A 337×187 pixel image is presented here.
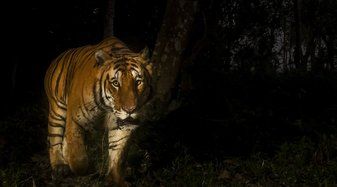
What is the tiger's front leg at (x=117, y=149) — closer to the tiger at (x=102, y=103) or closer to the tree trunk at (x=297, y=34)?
the tiger at (x=102, y=103)

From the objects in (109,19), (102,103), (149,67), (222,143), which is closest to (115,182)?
(102,103)

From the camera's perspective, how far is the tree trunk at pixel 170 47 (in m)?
5.44

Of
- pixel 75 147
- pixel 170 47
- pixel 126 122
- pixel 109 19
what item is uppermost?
pixel 109 19

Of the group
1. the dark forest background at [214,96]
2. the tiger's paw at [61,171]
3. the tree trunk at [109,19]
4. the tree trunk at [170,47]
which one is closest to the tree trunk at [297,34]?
the dark forest background at [214,96]

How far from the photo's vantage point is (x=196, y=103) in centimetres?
959

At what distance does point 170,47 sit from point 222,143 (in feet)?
9.20

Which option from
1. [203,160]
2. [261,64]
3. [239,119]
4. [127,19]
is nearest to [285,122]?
[239,119]

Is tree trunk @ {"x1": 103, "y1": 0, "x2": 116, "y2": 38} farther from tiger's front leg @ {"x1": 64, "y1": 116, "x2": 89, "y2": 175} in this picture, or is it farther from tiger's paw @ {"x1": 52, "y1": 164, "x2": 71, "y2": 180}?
tiger's front leg @ {"x1": 64, "y1": 116, "x2": 89, "y2": 175}

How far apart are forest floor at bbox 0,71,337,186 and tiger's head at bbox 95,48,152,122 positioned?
1.00m

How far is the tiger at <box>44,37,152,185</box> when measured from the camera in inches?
198

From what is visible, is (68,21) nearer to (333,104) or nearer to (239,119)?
(239,119)

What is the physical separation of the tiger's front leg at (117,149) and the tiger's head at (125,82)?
8.9 inches

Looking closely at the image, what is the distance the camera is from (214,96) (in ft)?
33.0

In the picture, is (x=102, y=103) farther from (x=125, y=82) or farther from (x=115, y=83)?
(x=125, y=82)
